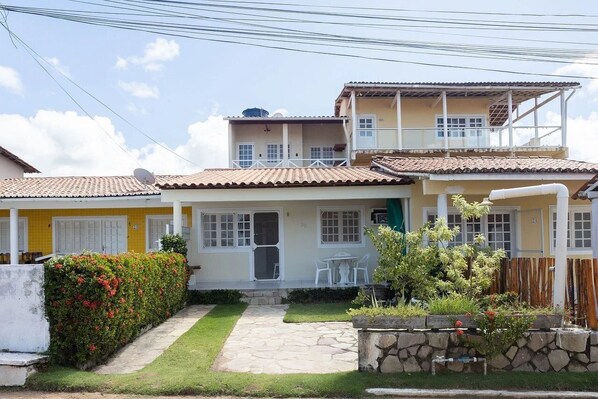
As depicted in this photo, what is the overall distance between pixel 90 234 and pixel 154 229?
218 cm

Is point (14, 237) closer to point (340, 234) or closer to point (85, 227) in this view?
point (85, 227)

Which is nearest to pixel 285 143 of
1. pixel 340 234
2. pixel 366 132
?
pixel 366 132

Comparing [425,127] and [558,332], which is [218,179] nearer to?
[558,332]

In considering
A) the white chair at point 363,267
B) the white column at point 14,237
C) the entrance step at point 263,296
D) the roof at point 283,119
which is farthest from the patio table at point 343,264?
the roof at point 283,119

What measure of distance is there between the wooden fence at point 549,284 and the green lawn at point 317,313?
319cm

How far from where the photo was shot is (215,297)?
38.4ft

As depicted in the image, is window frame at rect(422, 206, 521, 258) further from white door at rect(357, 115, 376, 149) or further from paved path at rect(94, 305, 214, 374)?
white door at rect(357, 115, 376, 149)

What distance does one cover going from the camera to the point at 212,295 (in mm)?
11727

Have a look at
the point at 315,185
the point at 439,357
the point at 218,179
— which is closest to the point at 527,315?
the point at 439,357

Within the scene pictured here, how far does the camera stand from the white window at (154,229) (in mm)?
15141

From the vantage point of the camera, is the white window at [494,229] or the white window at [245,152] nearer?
the white window at [494,229]

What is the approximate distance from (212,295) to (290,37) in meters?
6.66

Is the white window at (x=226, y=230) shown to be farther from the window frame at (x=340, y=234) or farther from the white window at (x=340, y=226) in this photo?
the white window at (x=340, y=226)

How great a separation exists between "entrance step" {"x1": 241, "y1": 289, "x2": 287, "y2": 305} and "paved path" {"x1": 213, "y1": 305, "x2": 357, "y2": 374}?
1859 millimetres
